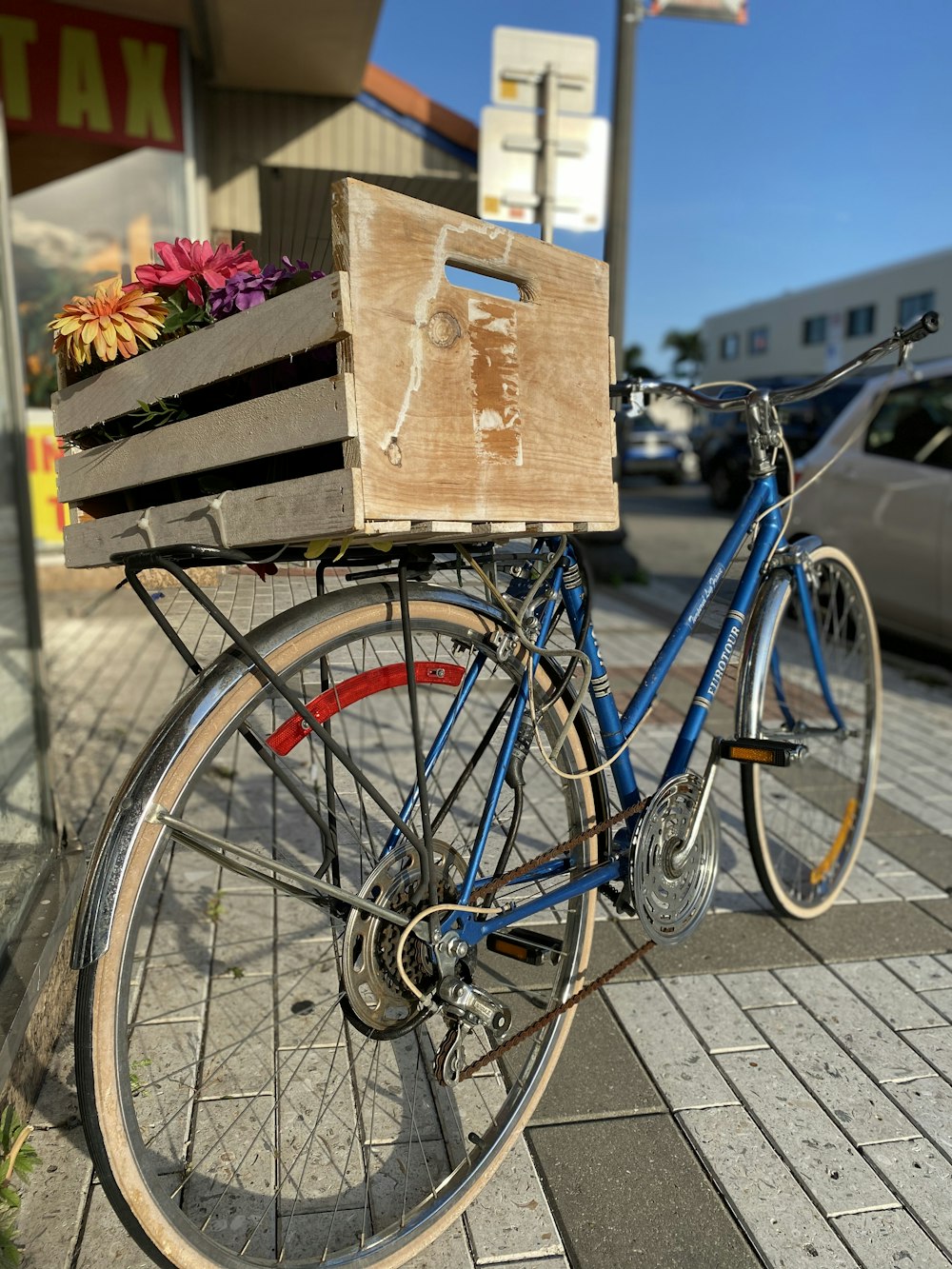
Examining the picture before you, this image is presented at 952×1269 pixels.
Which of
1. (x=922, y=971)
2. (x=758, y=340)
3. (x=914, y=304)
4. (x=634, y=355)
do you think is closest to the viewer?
(x=922, y=971)

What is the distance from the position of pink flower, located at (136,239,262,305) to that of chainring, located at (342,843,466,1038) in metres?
0.98

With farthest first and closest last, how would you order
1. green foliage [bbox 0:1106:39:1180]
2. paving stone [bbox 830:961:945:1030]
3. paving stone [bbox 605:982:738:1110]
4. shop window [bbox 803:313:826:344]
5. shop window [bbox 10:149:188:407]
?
shop window [bbox 803:313:826:344], shop window [bbox 10:149:188:407], paving stone [bbox 830:961:945:1030], paving stone [bbox 605:982:738:1110], green foliage [bbox 0:1106:39:1180]

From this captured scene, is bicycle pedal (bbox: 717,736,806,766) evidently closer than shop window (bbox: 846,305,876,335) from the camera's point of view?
Yes

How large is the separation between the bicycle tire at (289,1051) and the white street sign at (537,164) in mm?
3862

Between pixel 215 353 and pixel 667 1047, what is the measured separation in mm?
1875

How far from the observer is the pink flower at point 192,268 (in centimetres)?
155

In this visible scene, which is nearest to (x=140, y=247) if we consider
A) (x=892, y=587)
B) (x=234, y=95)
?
(x=234, y=95)

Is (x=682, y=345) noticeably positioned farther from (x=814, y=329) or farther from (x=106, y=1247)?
(x=106, y=1247)

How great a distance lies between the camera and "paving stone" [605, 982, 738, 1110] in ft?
7.36

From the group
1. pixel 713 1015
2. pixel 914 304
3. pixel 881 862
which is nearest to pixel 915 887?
pixel 881 862

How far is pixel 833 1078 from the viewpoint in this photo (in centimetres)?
232

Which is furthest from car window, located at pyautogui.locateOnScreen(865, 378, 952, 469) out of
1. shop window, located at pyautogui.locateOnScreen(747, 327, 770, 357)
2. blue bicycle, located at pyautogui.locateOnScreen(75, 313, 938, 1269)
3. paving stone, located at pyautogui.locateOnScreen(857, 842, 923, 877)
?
shop window, located at pyautogui.locateOnScreen(747, 327, 770, 357)

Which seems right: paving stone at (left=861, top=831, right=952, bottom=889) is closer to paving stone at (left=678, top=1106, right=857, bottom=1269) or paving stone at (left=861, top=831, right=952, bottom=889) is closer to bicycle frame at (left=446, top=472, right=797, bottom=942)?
bicycle frame at (left=446, top=472, right=797, bottom=942)

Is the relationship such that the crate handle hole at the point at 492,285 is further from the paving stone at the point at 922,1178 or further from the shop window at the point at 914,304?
the shop window at the point at 914,304
